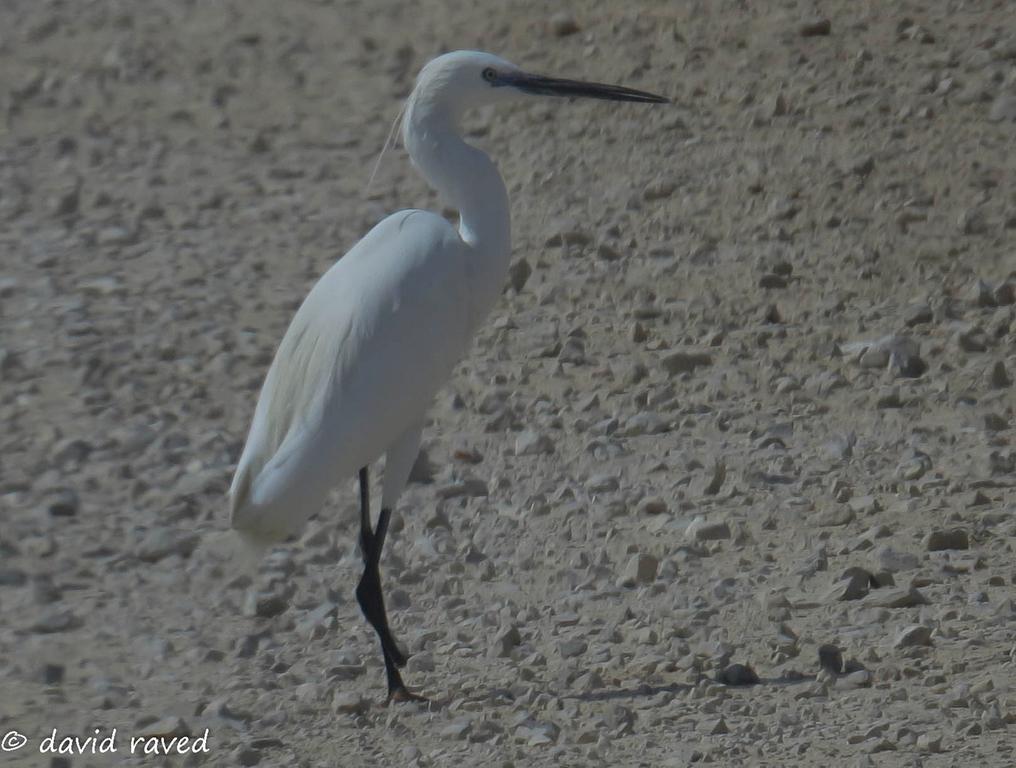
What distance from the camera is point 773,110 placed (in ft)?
33.0

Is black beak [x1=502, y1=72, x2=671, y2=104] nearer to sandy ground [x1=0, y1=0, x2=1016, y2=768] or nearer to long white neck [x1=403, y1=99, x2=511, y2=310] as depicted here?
long white neck [x1=403, y1=99, x2=511, y2=310]

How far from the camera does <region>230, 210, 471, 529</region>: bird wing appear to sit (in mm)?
5324

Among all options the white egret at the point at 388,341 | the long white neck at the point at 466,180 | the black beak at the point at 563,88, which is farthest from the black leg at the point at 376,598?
the black beak at the point at 563,88

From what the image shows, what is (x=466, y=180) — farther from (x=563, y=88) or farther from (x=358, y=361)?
(x=358, y=361)

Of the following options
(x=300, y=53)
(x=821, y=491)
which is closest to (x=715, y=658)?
(x=821, y=491)

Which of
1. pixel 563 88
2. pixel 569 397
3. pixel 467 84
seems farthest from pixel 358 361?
pixel 569 397

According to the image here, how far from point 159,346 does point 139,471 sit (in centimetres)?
129

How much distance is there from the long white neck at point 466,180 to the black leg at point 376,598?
0.78 meters

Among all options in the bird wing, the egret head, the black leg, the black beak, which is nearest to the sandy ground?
the black leg

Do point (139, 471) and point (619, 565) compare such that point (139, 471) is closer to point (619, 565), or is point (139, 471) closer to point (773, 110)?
point (619, 565)

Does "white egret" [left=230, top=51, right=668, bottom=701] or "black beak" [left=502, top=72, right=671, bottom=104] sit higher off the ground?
"black beak" [left=502, top=72, right=671, bottom=104]

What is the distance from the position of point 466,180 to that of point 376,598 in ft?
4.43

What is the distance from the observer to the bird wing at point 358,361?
5.32 metres

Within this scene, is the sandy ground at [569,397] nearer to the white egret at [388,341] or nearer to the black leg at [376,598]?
the black leg at [376,598]
